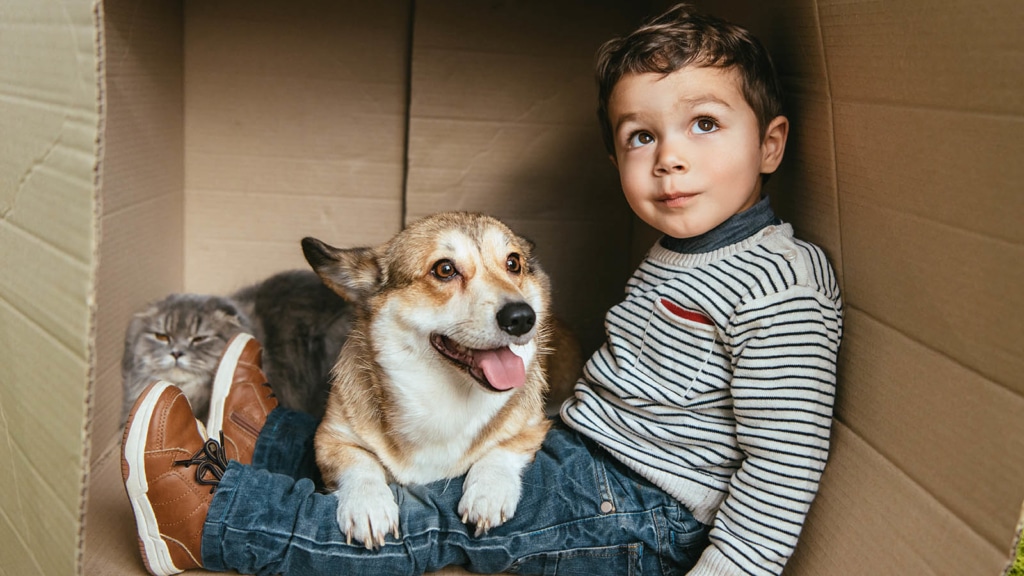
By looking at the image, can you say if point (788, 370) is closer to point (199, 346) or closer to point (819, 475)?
point (819, 475)

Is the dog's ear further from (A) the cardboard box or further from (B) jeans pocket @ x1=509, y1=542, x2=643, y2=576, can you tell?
(B) jeans pocket @ x1=509, y1=542, x2=643, y2=576

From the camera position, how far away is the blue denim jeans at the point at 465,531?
1.77 metres

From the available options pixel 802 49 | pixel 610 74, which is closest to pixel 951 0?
pixel 802 49

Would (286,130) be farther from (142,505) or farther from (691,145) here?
(691,145)

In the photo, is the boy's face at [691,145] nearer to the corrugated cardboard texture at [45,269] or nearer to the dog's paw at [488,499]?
the dog's paw at [488,499]

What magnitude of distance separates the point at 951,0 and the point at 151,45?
2.38 meters

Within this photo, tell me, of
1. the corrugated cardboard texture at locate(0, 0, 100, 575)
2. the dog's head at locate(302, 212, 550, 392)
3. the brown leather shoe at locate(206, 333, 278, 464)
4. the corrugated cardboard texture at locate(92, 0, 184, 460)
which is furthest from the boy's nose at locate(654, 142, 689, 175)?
the corrugated cardboard texture at locate(92, 0, 184, 460)

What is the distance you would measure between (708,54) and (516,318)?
78 centimetres

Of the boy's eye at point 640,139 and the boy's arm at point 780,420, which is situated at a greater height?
the boy's eye at point 640,139

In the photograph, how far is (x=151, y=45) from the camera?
100 inches

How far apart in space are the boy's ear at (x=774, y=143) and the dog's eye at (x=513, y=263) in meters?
0.67

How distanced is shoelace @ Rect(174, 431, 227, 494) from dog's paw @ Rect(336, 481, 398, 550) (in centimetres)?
33

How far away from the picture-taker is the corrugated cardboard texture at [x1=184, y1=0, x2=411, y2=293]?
2826 mm

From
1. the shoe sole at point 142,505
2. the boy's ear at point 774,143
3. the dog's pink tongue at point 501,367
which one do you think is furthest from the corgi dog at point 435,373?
the boy's ear at point 774,143
